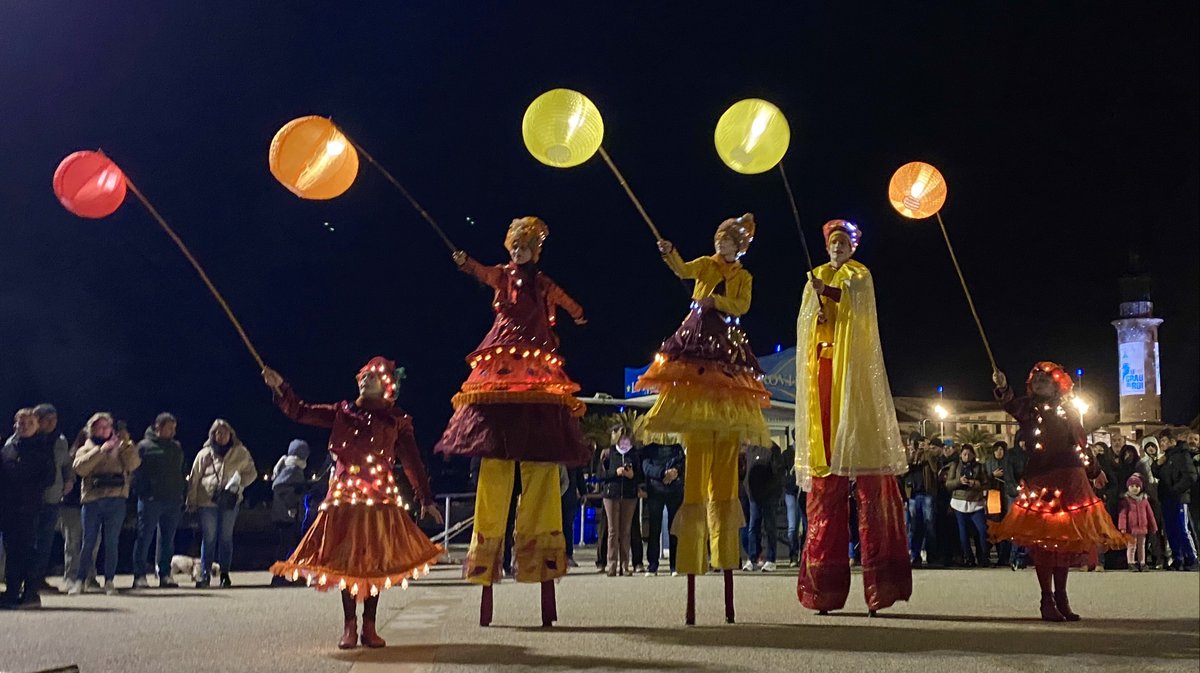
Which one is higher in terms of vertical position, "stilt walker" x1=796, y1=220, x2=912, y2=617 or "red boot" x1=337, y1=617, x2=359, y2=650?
"stilt walker" x1=796, y1=220, x2=912, y2=617

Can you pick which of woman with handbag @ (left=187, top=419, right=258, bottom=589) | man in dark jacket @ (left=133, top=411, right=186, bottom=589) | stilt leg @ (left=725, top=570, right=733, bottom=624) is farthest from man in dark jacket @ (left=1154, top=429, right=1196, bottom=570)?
man in dark jacket @ (left=133, top=411, right=186, bottom=589)

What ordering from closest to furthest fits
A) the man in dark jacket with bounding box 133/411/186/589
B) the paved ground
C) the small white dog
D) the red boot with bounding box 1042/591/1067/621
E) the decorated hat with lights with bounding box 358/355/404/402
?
the paved ground < the decorated hat with lights with bounding box 358/355/404/402 < the red boot with bounding box 1042/591/1067/621 < the man in dark jacket with bounding box 133/411/186/589 < the small white dog

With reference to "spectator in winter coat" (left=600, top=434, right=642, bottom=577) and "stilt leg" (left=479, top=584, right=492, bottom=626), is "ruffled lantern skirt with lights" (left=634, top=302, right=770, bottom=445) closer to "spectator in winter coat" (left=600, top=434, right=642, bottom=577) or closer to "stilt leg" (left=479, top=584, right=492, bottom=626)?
"stilt leg" (left=479, top=584, right=492, bottom=626)

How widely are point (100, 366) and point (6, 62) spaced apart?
7.20 m

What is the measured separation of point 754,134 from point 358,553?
147 inches

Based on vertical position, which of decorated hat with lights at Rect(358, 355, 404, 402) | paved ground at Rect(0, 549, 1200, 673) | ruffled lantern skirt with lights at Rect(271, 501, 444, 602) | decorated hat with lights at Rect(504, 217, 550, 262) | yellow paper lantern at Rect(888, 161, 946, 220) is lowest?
paved ground at Rect(0, 549, 1200, 673)

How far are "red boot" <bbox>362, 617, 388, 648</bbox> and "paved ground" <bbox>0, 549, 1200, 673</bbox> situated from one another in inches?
5.7

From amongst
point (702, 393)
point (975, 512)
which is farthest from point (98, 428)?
point (975, 512)

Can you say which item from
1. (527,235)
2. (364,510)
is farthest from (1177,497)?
(364,510)

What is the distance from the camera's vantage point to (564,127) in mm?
6148

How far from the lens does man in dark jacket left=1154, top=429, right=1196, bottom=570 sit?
38.8 feet

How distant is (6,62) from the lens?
41.9 ft

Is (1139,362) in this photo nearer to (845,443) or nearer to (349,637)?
(845,443)

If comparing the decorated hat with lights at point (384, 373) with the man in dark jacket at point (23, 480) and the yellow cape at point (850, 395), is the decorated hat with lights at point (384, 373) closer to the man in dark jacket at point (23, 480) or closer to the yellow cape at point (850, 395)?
the yellow cape at point (850, 395)
